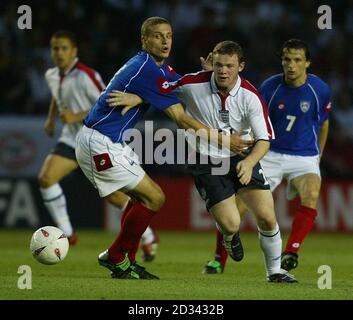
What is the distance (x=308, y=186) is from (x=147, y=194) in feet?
6.30

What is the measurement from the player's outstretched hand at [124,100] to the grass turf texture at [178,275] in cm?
138

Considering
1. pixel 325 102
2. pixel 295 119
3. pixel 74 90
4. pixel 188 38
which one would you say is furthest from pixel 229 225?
pixel 188 38

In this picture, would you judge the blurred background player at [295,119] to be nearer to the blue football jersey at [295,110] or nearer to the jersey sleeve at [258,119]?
the blue football jersey at [295,110]

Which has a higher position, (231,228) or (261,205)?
(261,205)

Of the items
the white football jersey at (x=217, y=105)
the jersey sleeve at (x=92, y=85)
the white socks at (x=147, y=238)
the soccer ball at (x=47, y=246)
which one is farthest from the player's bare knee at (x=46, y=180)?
the white football jersey at (x=217, y=105)

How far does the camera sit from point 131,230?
7.96m

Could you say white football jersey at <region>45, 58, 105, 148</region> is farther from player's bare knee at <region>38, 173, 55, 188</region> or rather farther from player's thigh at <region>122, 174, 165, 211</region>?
player's thigh at <region>122, 174, 165, 211</region>

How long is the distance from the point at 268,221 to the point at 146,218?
97 cm

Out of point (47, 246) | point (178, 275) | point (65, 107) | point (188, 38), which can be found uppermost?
point (188, 38)

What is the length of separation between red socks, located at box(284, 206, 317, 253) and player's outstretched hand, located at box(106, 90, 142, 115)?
195 cm

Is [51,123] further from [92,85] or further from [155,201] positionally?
[155,201]

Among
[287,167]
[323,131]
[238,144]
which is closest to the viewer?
[238,144]

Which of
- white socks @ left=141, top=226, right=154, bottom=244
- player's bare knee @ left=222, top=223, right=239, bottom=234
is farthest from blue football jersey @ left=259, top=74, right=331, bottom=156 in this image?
player's bare knee @ left=222, top=223, right=239, bottom=234

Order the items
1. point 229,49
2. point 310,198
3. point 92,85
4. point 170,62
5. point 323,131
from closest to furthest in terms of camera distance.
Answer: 1. point 229,49
2. point 310,198
3. point 323,131
4. point 92,85
5. point 170,62
